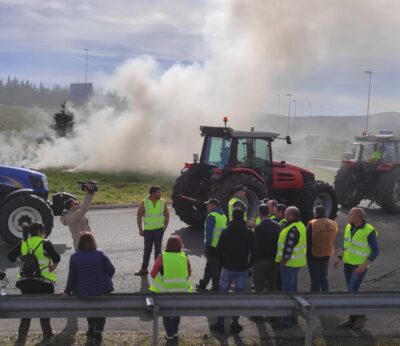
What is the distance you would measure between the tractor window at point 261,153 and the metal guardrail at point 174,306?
7185 millimetres

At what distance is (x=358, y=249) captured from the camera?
684 cm

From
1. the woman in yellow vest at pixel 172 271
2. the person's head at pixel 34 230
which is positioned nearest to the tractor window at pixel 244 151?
the woman in yellow vest at pixel 172 271

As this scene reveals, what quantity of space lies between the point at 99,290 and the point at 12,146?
26285mm

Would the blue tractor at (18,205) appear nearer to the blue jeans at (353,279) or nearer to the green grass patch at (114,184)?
the green grass patch at (114,184)

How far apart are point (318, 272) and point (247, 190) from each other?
4197 millimetres

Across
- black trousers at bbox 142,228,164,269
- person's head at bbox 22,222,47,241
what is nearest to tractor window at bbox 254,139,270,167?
black trousers at bbox 142,228,164,269

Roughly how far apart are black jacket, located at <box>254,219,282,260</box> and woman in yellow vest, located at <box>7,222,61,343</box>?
2478mm

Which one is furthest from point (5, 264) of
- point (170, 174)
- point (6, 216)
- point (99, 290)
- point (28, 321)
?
point (170, 174)

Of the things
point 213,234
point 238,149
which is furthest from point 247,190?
point 213,234

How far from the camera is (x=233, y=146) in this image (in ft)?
38.9

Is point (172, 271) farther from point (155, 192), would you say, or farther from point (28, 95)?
point (28, 95)

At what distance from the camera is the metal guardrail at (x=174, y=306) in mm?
4930

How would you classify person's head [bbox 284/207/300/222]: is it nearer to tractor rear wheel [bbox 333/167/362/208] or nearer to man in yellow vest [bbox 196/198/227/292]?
man in yellow vest [bbox 196/198/227/292]

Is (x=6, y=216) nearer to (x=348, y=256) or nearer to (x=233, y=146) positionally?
(x=233, y=146)
